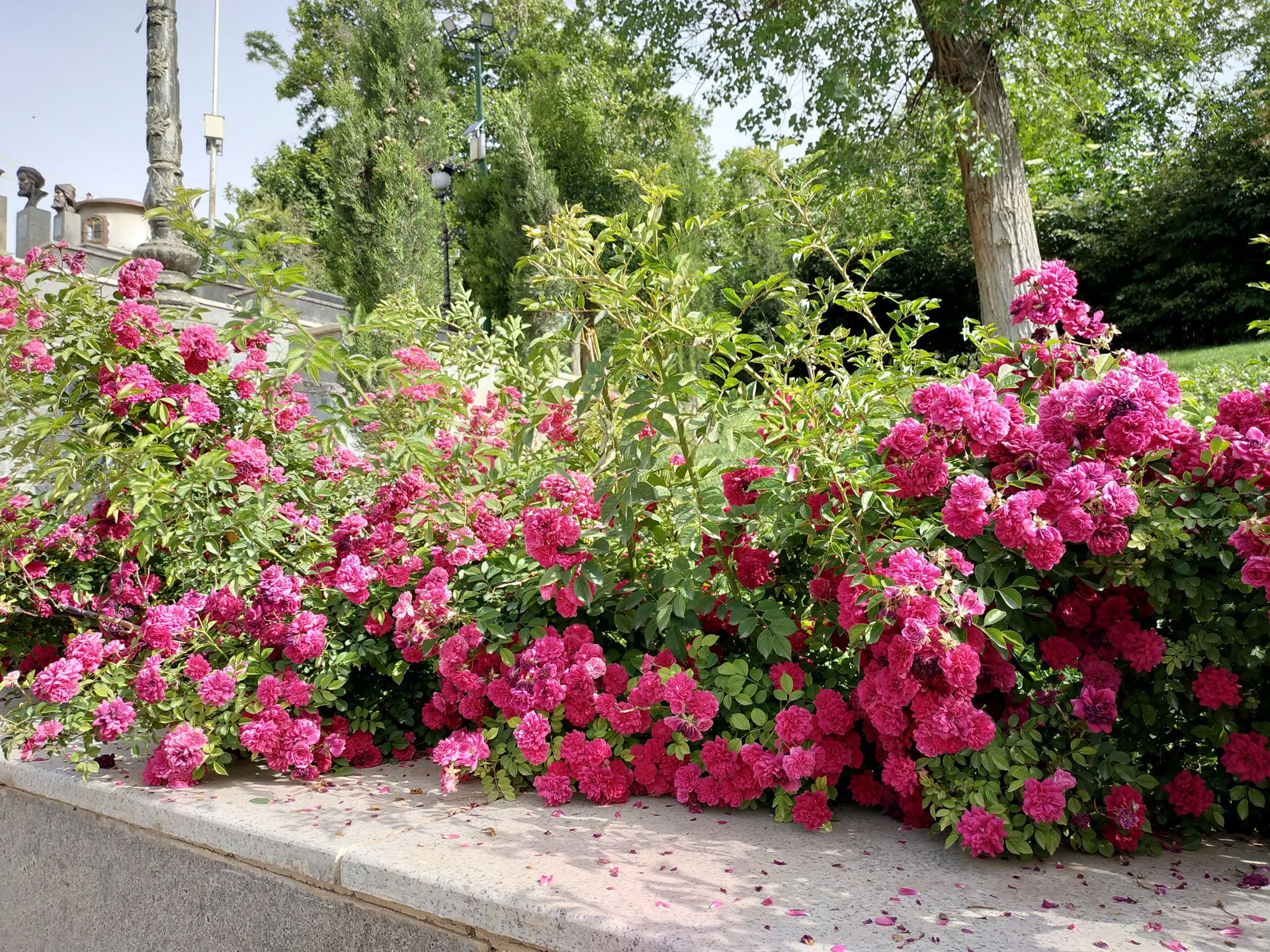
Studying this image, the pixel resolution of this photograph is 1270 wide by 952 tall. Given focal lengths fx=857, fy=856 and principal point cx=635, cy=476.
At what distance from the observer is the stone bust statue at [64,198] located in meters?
18.1

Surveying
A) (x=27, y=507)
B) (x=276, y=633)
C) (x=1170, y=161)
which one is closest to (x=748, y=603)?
(x=276, y=633)

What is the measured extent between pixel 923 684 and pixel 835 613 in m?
0.33

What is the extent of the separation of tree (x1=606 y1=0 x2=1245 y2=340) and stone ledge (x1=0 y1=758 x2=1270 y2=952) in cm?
664

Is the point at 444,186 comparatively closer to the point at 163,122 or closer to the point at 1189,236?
the point at 163,122

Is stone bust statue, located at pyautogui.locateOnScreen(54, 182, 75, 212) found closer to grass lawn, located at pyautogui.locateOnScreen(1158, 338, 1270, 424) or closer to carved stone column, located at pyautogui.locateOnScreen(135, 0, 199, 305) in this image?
carved stone column, located at pyautogui.locateOnScreen(135, 0, 199, 305)

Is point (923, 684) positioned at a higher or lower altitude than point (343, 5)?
lower

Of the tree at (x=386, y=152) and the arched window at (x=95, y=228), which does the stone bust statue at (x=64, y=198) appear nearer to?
the arched window at (x=95, y=228)

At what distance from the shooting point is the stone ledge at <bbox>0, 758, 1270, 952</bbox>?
1410 millimetres

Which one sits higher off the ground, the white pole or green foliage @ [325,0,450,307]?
the white pole

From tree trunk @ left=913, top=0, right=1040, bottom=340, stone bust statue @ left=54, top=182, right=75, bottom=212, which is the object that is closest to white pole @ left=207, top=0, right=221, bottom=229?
stone bust statue @ left=54, top=182, right=75, bottom=212

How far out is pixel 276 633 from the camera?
2359 mm

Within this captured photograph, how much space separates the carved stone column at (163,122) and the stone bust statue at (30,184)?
370 inches

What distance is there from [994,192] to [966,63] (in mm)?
1448

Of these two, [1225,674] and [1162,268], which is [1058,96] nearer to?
[1162,268]
